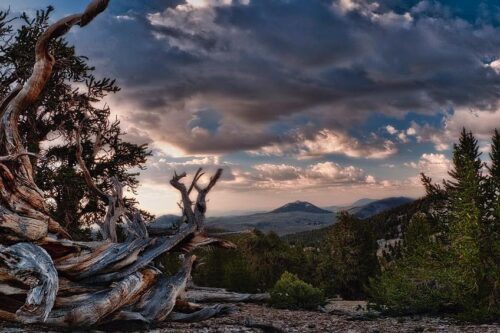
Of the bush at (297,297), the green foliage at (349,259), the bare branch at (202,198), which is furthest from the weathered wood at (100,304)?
the green foliage at (349,259)

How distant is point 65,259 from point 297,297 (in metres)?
10.7

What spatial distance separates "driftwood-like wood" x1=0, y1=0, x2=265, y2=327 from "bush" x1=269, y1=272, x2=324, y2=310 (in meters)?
5.76

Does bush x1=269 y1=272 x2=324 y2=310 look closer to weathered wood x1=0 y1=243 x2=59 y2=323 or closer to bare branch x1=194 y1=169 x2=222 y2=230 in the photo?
bare branch x1=194 y1=169 x2=222 y2=230

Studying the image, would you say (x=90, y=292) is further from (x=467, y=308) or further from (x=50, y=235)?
(x=467, y=308)

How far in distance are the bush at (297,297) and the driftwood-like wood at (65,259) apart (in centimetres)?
576

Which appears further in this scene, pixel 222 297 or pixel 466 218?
pixel 222 297

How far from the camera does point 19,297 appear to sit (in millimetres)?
9656

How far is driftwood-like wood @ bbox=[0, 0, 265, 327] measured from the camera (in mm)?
9164

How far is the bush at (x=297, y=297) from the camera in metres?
19.0

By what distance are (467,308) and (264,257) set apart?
2267 cm

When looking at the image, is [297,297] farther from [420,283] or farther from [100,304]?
[100,304]

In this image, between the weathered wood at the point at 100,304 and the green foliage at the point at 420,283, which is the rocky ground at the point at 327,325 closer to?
the green foliage at the point at 420,283

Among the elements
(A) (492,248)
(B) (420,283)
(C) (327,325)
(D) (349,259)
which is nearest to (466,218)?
(A) (492,248)

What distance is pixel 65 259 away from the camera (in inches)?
432
